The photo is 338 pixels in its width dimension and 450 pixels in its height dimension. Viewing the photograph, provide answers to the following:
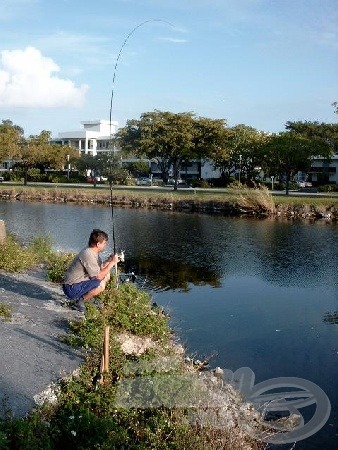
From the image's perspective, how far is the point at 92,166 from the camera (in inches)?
2682

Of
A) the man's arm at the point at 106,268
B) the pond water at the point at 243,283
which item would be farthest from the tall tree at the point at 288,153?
the man's arm at the point at 106,268

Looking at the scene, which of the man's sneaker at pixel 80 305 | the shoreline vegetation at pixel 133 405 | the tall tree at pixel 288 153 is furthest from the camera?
the tall tree at pixel 288 153

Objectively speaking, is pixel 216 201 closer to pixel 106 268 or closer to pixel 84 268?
pixel 106 268

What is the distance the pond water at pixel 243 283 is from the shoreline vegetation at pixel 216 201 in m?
5.25

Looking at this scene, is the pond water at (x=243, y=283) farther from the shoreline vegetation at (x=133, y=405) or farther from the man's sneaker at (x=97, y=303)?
the man's sneaker at (x=97, y=303)

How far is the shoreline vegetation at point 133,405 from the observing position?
16.9ft

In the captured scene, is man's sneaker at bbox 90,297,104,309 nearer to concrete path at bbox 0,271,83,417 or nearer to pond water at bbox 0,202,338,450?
concrete path at bbox 0,271,83,417

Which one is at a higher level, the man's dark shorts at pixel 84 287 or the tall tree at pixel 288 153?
the tall tree at pixel 288 153

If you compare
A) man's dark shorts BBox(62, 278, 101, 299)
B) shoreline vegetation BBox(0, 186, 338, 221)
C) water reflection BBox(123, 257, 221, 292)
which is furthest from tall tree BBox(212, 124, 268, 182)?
man's dark shorts BBox(62, 278, 101, 299)

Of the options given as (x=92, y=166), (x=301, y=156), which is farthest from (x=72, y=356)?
(x=92, y=166)

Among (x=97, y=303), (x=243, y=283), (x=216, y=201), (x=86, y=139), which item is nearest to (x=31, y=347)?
(x=97, y=303)

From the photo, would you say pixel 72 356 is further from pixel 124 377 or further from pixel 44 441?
pixel 44 441

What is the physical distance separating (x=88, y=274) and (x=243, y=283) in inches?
340
